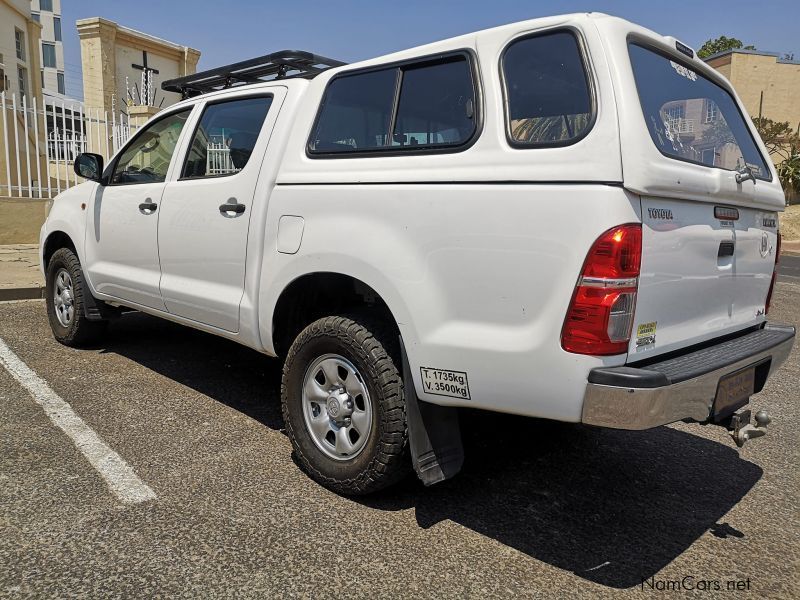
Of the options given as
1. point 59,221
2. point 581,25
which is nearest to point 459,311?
point 581,25

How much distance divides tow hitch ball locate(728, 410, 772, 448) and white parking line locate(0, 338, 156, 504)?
8.41ft

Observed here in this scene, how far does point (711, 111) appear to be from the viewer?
326 centimetres

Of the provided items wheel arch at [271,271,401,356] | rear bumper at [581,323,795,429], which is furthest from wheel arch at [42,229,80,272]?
rear bumper at [581,323,795,429]

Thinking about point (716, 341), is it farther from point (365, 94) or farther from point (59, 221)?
point (59, 221)

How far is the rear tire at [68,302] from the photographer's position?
5090 mm

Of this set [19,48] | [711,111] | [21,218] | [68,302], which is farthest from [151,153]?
[19,48]

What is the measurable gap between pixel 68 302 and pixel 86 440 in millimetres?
2182

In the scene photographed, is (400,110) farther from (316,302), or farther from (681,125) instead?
(681,125)

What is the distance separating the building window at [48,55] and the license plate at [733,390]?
73324 mm

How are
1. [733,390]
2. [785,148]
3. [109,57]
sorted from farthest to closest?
[785,148], [109,57], [733,390]

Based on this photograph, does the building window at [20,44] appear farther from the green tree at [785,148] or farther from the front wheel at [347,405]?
the green tree at [785,148]

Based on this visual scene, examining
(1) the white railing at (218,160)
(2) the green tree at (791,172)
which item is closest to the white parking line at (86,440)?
(1) the white railing at (218,160)

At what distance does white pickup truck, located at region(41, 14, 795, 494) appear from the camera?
2.27 m

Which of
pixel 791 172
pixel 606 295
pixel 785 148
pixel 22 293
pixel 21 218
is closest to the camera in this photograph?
pixel 606 295
